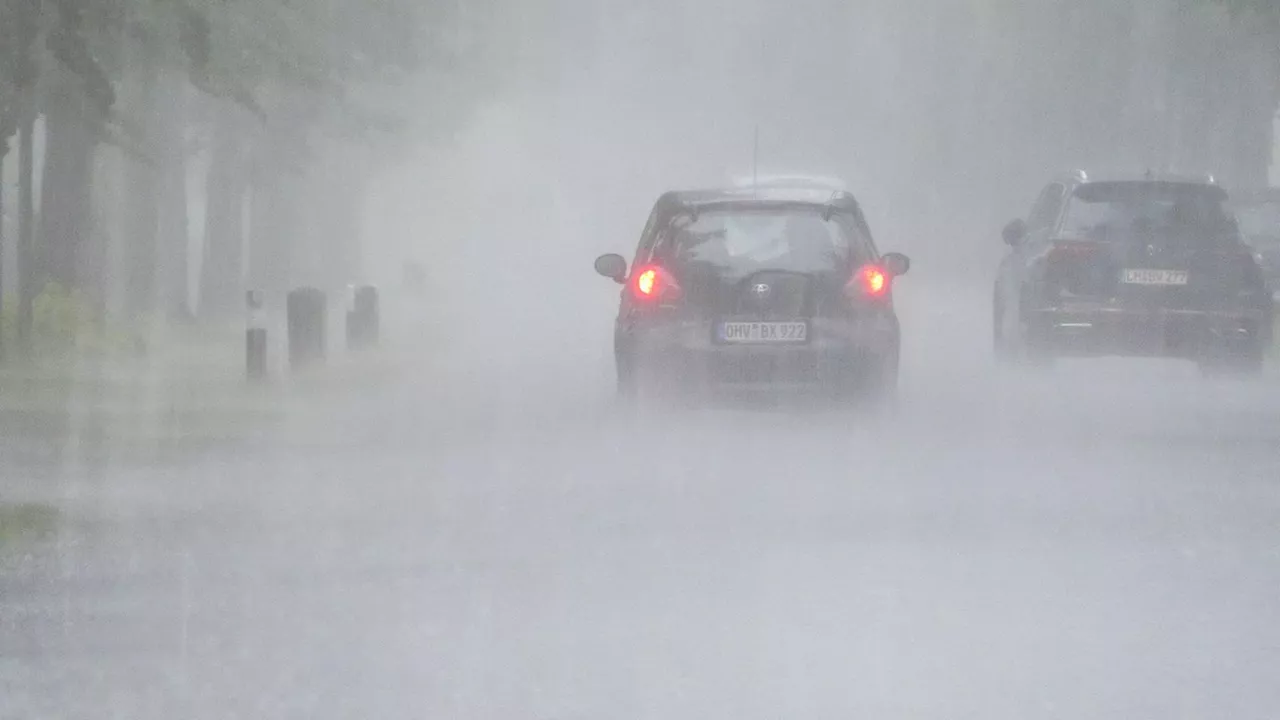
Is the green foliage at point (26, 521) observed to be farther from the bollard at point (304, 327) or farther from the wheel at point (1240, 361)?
the wheel at point (1240, 361)

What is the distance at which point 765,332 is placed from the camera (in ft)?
60.0

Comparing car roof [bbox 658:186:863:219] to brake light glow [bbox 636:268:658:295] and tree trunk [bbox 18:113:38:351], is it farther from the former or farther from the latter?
tree trunk [bbox 18:113:38:351]

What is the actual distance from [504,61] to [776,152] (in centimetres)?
4321

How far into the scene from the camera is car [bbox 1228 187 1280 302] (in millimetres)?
34469

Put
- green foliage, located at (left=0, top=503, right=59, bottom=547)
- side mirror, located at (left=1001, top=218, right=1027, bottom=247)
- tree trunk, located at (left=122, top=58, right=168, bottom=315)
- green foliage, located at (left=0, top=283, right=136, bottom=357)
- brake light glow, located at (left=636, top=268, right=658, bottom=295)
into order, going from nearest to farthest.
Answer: green foliage, located at (left=0, top=503, right=59, bottom=547) → brake light glow, located at (left=636, top=268, right=658, bottom=295) → side mirror, located at (left=1001, top=218, right=1027, bottom=247) → green foliage, located at (left=0, top=283, right=136, bottom=357) → tree trunk, located at (left=122, top=58, right=168, bottom=315)

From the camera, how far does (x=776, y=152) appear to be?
92.8 m

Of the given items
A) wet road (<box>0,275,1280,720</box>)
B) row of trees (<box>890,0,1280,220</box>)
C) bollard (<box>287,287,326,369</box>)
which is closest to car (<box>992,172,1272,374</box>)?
wet road (<box>0,275,1280,720</box>)

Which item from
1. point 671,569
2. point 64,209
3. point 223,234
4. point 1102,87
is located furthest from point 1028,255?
point 1102,87

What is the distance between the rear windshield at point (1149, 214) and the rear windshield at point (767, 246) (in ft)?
18.8

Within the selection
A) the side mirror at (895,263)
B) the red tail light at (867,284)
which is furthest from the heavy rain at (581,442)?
the side mirror at (895,263)

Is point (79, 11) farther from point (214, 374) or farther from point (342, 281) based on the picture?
point (342, 281)

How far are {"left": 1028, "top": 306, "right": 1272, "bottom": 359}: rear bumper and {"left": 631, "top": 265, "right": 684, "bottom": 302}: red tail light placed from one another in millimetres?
6374

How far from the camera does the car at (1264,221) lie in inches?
1357

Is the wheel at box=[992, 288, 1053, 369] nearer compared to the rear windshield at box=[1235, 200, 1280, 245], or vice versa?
the wheel at box=[992, 288, 1053, 369]
